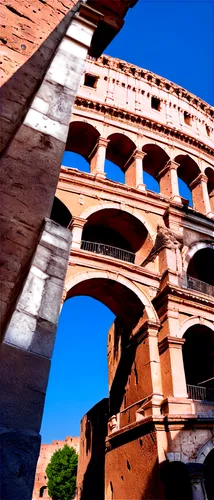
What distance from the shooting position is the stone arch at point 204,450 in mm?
9266

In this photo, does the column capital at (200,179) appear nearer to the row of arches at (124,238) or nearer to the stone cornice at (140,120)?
the stone cornice at (140,120)

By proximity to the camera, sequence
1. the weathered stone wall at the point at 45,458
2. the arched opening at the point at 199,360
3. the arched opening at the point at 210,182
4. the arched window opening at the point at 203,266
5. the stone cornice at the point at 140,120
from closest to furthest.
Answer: the arched opening at the point at 199,360, the arched window opening at the point at 203,266, the stone cornice at the point at 140,120, the arched opening at the point at 210,182, the weathered stone wall at the point at 45,458

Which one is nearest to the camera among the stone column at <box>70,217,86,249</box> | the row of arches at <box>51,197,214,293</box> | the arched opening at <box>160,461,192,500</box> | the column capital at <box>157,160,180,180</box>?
the arched opening at <box>160,461,192,500</box>

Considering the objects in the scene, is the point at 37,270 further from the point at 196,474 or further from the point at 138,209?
the point at 138,209

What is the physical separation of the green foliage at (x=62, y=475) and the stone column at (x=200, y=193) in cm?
2770

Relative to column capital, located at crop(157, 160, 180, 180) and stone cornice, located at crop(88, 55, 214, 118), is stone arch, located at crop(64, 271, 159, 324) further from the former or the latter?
stone cornice, located at crop(88, 55, 214, 118)

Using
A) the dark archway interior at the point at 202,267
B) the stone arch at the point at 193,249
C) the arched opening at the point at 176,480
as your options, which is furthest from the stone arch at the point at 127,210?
the arched opening at the point at 176,480

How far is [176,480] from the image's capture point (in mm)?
9109

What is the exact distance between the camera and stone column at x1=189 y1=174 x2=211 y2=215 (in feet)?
56.5

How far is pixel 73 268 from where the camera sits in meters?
11.2

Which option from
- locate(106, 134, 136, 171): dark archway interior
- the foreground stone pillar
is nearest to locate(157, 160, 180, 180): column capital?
locate(106, 134, 136, 171): dark archway interior

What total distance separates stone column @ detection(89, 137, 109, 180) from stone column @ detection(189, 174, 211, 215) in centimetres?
531

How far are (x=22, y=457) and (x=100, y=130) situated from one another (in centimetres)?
1560

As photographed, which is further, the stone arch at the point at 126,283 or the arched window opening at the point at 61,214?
the arched window opening at the point at 61,214
